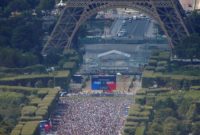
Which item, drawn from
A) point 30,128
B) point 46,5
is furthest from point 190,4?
point 30,128

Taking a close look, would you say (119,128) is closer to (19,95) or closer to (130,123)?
(130,123)

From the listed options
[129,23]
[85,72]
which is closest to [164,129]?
[85,72]

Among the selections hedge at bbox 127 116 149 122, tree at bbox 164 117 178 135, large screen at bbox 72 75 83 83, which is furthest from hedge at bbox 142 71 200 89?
tree at bbox 164 117 178 135

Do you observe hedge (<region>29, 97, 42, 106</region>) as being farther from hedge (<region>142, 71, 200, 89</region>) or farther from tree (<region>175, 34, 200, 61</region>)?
tree (<region>175, 34, 200, 61</region>)

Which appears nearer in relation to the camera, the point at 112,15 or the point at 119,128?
the point at 119,128

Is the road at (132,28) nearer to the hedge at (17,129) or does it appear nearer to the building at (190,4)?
the building at (190,4)

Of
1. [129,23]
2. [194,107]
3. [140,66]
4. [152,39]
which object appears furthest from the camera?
[129,23]
